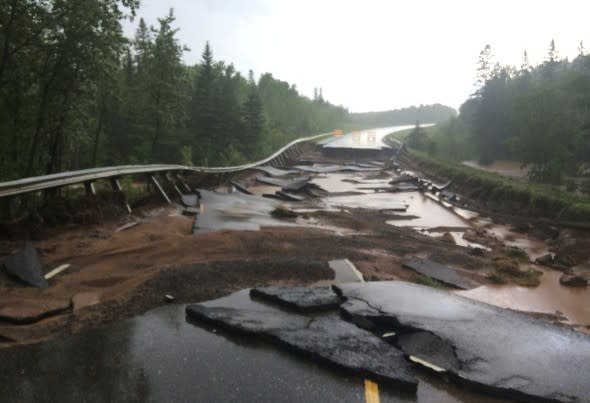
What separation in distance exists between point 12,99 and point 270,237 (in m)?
15.3

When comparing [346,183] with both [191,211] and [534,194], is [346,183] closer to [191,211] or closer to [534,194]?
[534,194]

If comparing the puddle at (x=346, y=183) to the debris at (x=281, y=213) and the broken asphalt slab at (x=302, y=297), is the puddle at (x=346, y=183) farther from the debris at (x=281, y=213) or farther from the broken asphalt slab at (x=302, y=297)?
the broken asphalt slab at (x=302, y=297)

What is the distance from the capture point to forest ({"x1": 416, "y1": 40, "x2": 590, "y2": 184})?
83.8ft

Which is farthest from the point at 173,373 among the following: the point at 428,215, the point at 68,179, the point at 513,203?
the point at 513,203

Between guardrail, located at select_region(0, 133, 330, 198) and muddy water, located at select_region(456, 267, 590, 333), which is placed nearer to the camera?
guardrail, located at select_region(0, 133, 330, 198)

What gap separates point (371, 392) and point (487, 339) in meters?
1.71

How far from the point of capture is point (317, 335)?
4.34 metres

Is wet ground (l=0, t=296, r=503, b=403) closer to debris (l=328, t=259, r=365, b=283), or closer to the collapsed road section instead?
the collapsed road section

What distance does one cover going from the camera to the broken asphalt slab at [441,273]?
7.89 metres

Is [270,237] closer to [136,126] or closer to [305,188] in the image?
[305,188]

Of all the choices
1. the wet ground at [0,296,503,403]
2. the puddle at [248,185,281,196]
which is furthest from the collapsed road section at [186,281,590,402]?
the puddle at [248,185,281,196]

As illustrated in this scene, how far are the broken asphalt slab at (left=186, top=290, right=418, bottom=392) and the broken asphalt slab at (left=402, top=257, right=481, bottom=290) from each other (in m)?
3.62

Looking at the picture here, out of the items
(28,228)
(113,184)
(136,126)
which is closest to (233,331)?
(28,228)

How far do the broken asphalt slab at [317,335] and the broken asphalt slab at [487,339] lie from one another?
0.33 m
